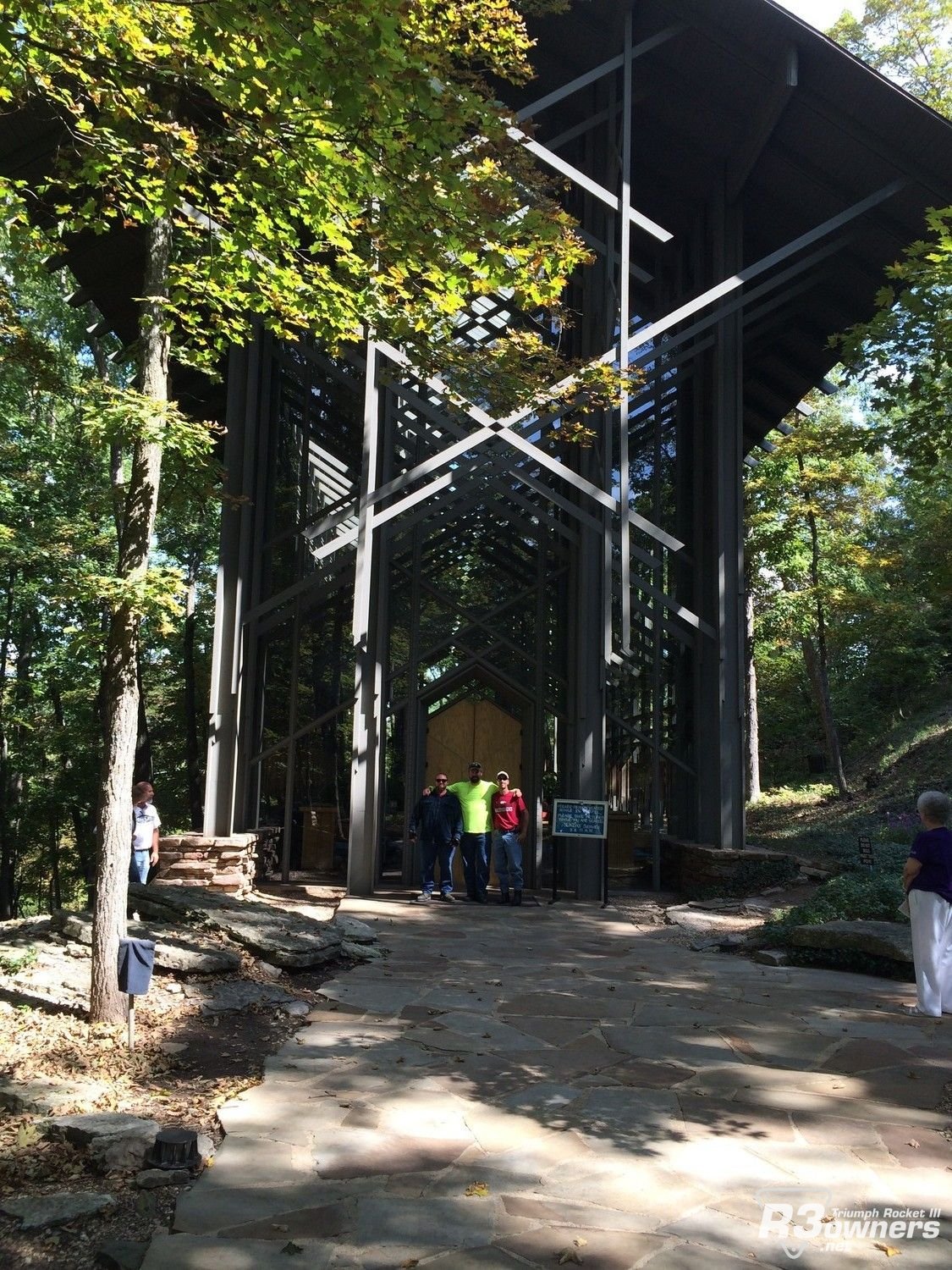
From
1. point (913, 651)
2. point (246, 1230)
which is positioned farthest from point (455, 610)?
point (913, 651)

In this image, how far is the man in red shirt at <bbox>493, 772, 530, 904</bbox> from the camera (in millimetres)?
11695

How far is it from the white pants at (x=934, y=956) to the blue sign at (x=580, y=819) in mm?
4800

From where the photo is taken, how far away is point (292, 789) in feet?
46.4

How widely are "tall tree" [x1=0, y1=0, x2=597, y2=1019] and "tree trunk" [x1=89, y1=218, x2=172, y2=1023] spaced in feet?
0.04

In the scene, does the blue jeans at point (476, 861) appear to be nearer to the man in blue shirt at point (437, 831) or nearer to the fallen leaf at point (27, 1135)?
the man in blue shirt at point (437, 831)

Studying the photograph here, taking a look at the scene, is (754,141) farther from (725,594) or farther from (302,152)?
(302,152)

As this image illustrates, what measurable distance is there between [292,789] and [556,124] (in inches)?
396

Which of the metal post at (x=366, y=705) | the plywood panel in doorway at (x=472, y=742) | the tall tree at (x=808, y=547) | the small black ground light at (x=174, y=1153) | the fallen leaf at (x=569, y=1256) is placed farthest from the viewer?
the tall tree at (x=808, y=547)

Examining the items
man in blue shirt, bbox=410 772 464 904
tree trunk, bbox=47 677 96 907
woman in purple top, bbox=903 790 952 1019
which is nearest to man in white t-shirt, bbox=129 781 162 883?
man in blue shirt, bbox=410 772 464 904

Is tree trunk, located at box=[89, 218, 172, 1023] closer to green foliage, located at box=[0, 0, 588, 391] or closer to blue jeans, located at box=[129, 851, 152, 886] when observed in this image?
green foliage, located at box=[0, 0, 588, 391]

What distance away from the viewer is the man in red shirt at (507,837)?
38.4ft

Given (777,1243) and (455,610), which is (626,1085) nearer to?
(777,1243)

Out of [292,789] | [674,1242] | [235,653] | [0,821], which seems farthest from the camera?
[0,821]

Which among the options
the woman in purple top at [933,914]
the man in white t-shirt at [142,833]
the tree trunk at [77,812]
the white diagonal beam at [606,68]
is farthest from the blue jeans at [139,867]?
the tree trunk at [77,812]
